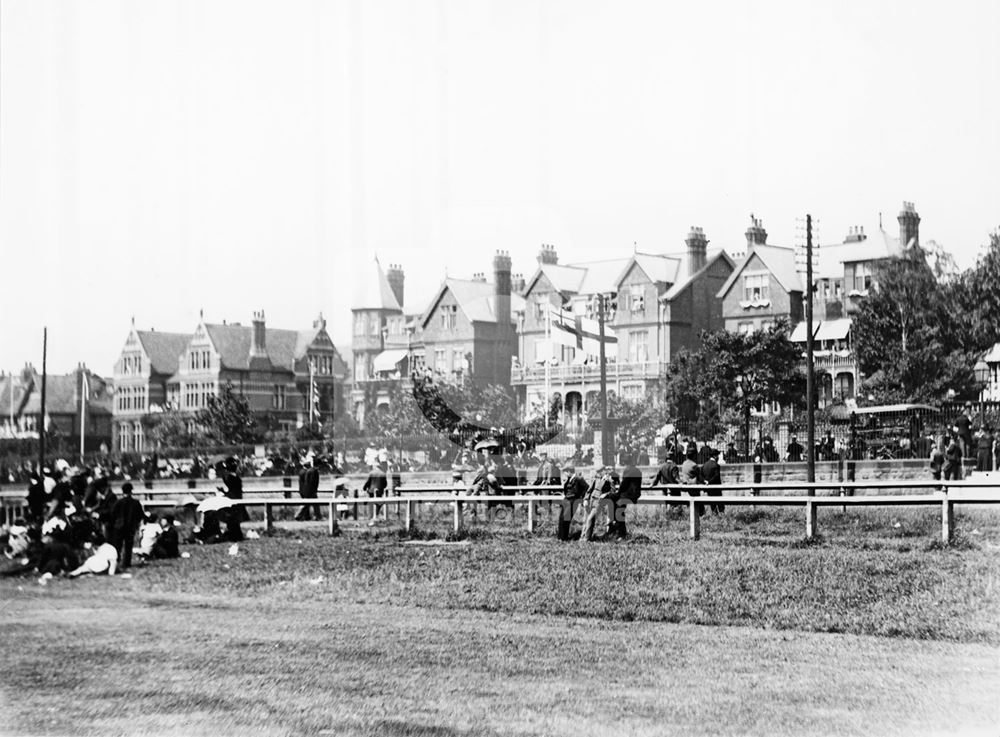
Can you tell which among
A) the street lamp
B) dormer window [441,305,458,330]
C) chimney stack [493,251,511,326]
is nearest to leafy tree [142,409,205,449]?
dormer window [441,305,458,330]

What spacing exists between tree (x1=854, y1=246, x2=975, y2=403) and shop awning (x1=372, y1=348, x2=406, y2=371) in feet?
30.1

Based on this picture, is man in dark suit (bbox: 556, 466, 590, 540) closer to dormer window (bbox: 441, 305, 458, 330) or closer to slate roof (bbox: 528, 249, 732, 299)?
slate roof (bbox: 528, 249, 732, 299)

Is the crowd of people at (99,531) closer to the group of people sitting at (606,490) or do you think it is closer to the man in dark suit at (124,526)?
the man in dark suit at (124,526)

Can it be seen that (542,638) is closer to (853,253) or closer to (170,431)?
(853,253)

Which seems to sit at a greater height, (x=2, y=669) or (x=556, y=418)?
(x=556, y=418)

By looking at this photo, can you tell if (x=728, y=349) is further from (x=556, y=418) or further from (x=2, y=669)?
(x=2, y=669)

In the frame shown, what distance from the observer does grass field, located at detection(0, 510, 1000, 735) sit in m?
9.28

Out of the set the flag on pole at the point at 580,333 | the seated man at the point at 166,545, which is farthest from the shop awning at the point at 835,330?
the seated man at the point at 166,545

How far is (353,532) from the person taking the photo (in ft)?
64.7

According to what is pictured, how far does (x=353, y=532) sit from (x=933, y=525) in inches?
326

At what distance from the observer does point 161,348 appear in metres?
27.0

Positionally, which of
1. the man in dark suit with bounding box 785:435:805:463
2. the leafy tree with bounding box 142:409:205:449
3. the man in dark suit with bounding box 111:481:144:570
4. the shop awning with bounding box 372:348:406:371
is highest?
the shop awning with bounding box 372:348:406:371

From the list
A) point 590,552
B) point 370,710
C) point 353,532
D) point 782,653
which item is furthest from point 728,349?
point 370,710

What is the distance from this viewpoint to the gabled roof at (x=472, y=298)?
78.3 ft
